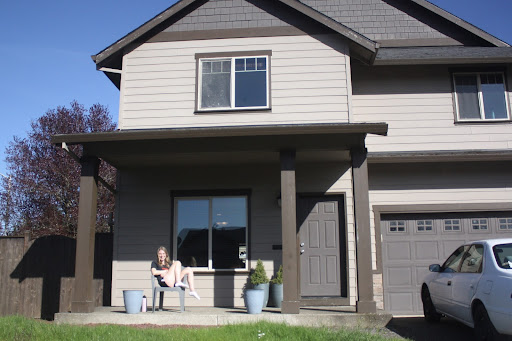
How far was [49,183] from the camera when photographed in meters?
23.0

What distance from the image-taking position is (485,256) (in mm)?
6785

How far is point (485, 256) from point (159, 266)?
18.7ft

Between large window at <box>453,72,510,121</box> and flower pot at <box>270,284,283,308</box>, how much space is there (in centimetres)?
558

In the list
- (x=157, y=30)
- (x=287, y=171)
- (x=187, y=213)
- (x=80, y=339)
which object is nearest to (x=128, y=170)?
(x=187, y=213)

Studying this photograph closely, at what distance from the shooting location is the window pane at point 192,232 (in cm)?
1105

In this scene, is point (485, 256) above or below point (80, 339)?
above

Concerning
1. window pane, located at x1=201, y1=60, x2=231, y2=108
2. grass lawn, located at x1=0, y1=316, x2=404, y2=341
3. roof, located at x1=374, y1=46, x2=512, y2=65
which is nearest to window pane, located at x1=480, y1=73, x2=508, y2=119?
roof, located at x1=374, y1=46, x2=512, y2=65

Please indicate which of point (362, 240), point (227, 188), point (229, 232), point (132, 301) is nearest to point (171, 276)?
point (132, 301)

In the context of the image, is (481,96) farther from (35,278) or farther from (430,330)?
(35,278)

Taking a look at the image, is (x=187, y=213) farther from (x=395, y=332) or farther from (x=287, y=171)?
(x=395, y=332)

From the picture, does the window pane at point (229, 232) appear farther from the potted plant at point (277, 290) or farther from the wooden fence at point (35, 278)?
the wooden fence at point (35, 278)

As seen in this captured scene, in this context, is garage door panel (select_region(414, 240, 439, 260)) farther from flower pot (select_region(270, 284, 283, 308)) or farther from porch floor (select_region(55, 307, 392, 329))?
flower pot (select_region(270, 284, 283, 308))

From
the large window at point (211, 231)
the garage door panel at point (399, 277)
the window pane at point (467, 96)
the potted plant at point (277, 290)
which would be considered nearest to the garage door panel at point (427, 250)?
the garage door panel at point (399, 277)

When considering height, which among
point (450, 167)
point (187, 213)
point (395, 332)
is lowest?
point (395, 332)
